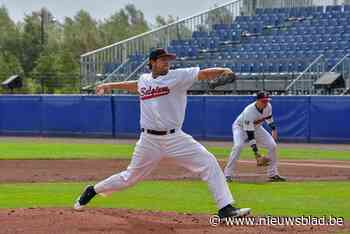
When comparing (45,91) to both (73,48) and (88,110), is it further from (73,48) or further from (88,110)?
(73,48)

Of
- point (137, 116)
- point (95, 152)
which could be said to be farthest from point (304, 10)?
point (95, 152)

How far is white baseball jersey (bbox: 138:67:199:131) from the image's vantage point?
1015cm

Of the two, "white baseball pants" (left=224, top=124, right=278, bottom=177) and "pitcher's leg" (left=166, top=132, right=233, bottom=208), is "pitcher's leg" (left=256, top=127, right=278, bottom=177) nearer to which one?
"white baseball pants" (left=224, top=124, right=278, bottom=177)

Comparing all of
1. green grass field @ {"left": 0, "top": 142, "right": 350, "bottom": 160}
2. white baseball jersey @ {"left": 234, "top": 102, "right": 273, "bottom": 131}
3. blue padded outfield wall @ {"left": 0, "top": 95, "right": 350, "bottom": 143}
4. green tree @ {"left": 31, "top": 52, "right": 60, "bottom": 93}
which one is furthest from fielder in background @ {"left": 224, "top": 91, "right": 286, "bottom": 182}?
green tree @ {"left": 31, "top": 52, "right": 60, "bottom": 93}

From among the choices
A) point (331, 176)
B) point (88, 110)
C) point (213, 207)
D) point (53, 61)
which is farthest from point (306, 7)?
point (213, 207)

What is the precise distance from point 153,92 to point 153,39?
3364 centimetres

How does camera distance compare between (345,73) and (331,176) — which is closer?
(331,176)

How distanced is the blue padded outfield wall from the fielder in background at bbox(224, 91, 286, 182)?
14.2 m

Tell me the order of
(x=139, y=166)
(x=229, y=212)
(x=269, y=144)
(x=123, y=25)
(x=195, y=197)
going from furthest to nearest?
(x=123, y=25), (x=269, y=144), (x=195, y=197), (x=139, y=166), (x=229, y=212)

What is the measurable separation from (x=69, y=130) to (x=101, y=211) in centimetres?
2611

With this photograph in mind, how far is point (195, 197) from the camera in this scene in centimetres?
1377

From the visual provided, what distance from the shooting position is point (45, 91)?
4525 cm

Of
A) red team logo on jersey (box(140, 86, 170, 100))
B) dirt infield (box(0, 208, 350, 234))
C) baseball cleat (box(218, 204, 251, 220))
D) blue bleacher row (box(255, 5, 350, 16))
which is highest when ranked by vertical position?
blue bleacher row (box(255, 5, 350, 16))

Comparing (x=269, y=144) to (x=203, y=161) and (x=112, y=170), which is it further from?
(x=203, y=161)
